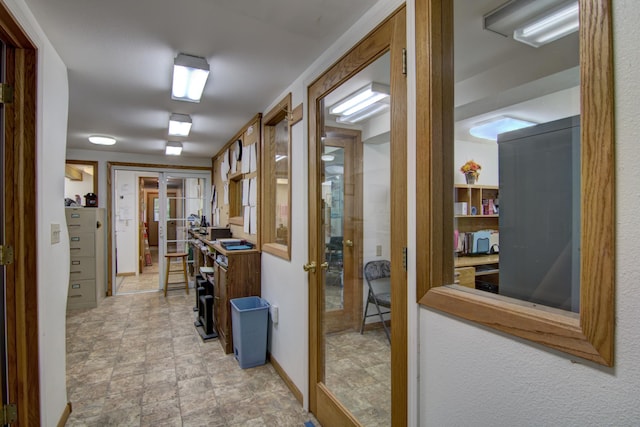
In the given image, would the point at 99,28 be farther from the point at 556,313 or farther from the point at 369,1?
the point at 556,313

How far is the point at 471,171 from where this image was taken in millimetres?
1625

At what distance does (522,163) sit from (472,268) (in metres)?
0.44

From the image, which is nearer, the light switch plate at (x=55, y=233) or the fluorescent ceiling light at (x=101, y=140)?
the light switch plate at (x=55, y=233)

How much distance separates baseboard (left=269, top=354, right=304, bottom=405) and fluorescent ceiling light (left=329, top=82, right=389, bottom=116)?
6.35 ft

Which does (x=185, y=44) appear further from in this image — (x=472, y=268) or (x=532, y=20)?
(x=472, y=268)

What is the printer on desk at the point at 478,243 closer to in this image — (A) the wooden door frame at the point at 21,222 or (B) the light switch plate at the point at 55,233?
(A) the wooden door frame at the point at 21,222

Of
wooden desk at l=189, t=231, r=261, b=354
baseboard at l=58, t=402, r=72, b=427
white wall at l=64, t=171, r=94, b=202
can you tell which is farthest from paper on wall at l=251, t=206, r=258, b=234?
white wall at l=64, t=171, r=94, b=202

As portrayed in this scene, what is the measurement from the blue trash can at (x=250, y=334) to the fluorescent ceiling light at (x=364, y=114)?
5.80 feet

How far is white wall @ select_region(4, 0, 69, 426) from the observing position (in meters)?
1.67

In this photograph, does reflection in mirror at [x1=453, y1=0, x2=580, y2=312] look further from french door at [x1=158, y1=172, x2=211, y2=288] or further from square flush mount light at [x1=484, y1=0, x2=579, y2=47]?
french door at [x1=158, y1=172, x2=211, y2=288]

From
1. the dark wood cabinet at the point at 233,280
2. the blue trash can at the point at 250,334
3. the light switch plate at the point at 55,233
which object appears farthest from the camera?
the dark wood cabinet at the point at 233,280

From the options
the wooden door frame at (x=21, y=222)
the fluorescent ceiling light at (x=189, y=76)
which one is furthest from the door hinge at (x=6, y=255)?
the fluorescent ceiling light at (x=189, y=76)

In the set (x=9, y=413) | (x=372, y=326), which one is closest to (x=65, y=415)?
(x=9, y=413)

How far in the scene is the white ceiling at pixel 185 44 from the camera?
158 centimetres
